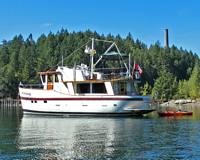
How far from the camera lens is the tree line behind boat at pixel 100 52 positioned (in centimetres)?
12862

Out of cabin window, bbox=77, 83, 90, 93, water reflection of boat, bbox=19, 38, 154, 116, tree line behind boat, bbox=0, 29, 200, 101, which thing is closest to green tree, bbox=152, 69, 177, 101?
tree line behind boat, bbox=0, 29, 200, 101

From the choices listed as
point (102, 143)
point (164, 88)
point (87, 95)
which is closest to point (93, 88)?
point (87, 95)

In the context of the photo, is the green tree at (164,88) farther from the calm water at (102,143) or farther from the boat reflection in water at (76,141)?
the boat reflection in water at (76,141)

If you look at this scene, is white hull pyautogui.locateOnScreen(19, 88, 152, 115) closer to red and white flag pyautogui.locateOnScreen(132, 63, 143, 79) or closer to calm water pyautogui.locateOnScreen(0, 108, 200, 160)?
red and white flag pyautogui.locateOnScreen(132, 63, 143, 79)

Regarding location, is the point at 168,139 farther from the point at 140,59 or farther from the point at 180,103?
the point at 140,59

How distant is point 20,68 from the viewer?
155 m

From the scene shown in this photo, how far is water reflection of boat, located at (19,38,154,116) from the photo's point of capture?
54.0 m

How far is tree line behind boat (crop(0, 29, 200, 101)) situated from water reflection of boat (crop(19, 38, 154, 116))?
2634 inches

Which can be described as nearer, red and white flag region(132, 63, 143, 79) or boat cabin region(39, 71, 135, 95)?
boat cabin region(39, 71, 135, 95)

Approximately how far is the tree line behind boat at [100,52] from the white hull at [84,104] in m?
67.8

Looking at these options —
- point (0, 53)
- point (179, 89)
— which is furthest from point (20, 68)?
point (179, 89)

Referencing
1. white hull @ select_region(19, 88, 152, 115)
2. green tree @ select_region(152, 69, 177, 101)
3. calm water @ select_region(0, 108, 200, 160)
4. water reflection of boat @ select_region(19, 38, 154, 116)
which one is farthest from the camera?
green tree @ select_region(152, 69, 177, 101)

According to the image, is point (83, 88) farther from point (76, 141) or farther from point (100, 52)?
point (100, 52)

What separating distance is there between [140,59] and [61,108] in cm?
10151
